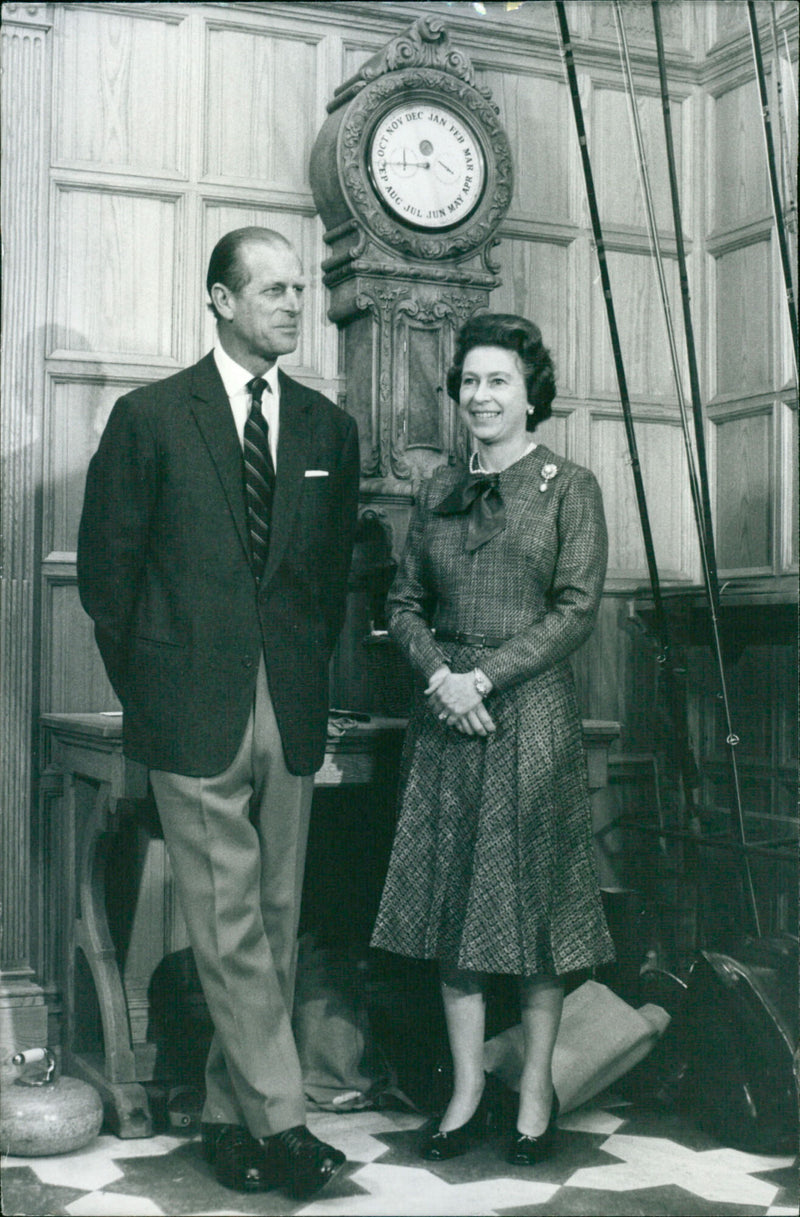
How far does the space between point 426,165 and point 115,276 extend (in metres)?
0.97

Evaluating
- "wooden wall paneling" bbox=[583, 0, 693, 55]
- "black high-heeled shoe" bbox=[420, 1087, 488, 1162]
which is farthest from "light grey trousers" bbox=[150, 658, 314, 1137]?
"wooden wall paneling" bbox=[583, 0, 693, 55]

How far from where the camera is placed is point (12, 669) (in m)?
3.88

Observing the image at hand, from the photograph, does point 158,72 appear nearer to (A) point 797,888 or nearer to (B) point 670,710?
(B) point 670,710

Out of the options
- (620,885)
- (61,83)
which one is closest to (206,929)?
(620,885)

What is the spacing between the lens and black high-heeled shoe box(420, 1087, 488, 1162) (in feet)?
10.0

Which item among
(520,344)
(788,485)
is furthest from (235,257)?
(788,485)

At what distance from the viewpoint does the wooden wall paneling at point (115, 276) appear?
3979 mm

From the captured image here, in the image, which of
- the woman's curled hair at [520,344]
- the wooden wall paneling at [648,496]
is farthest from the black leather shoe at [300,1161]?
the wooden wall paneling at [648,496]

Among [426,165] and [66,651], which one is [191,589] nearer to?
[66,651]

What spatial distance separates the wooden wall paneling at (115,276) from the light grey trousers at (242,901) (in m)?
1.51

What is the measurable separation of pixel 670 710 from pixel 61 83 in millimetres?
2469

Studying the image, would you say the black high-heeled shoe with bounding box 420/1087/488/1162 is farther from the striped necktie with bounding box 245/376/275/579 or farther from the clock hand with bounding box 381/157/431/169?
the clock hand with bounding box 381/157/431/169

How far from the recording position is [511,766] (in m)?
3.08

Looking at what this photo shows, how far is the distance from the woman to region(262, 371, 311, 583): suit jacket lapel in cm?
38
